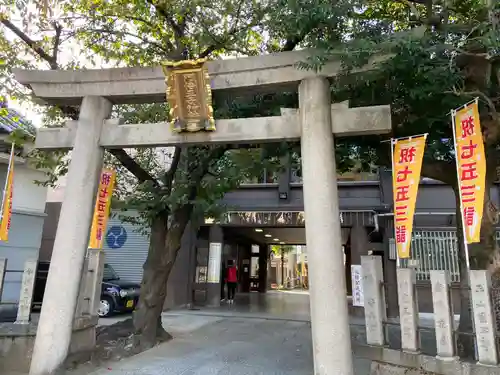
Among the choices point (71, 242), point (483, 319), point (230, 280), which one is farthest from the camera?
point (230, 280)

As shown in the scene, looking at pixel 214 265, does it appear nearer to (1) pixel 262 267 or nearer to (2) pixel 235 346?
(2) pixel 235 346

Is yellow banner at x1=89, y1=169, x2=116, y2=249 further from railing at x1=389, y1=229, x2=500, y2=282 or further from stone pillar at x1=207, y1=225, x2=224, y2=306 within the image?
railing at x1=389, y1=229, x2=500, y2=282

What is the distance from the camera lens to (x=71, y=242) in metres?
6.45

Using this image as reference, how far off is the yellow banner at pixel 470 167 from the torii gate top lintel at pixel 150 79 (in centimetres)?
198

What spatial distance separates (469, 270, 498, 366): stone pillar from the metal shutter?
12270 mm

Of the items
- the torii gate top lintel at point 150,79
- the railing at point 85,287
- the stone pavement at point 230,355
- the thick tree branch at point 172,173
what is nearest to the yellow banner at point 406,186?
the torii gate top lintel at point 150,79

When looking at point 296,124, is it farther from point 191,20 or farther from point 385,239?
point 385,239

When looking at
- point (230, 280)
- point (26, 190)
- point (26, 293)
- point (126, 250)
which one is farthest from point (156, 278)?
point (230, 280)

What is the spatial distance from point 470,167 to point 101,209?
22.5 ft

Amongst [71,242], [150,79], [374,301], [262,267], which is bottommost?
[374,301]

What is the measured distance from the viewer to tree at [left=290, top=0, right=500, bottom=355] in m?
5.49

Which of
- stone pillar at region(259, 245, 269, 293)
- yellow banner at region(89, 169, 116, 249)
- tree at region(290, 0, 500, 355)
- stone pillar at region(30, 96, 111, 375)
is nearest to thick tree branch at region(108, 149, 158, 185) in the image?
yellow banner at region(89, 169, 116, 249)

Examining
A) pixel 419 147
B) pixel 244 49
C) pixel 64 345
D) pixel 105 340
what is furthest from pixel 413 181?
pixel 105 340

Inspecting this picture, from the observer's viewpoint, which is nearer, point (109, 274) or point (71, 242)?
point (71, 242)
